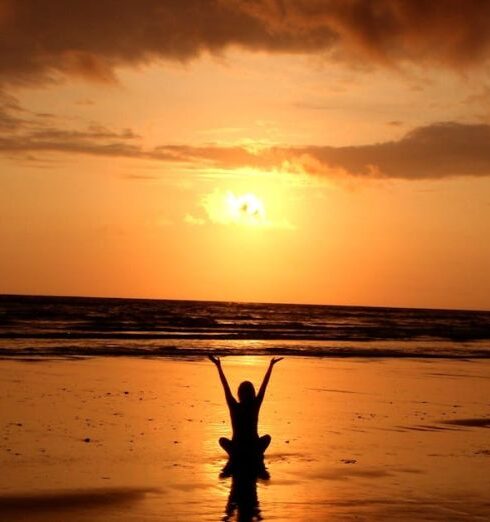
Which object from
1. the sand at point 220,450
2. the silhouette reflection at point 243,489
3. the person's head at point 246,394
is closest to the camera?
the silhouette reflection at point 243,489

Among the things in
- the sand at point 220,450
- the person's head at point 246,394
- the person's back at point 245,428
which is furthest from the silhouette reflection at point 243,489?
the person's head at point 246,394

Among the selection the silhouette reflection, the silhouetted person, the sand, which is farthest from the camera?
the silhouetted person

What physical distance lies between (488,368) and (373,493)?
2078 centimetres

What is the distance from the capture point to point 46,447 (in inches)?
464

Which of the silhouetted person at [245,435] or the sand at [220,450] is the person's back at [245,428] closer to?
the silhouetted person at [245,435]

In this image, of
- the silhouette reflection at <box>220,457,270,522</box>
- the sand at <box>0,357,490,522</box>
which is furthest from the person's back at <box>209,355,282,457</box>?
the sand at <box>0,357,490,522</box>

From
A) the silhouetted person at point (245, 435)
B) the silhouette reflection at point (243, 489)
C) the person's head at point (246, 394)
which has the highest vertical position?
the person's head at point (246, 394)

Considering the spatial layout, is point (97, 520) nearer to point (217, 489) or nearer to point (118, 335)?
point (217, 489)

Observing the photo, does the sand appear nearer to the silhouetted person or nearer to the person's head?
the silhouetted person

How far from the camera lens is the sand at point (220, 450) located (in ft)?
29.2

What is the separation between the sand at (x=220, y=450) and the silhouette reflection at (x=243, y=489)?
39mm

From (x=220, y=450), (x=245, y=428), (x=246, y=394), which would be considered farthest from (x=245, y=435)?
(x=220, y=450)

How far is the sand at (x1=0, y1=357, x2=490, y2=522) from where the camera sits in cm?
890

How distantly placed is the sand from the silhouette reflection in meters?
0.04
